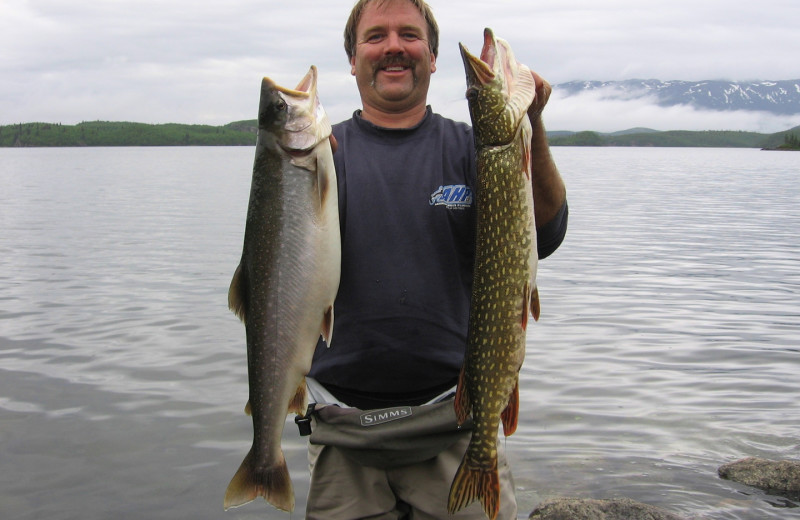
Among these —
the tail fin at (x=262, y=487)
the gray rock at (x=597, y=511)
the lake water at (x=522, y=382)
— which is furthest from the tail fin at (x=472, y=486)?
the lake water at (x=522, y=382)

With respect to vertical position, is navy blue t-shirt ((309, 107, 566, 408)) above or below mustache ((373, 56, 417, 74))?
below

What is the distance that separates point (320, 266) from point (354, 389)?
71 cm

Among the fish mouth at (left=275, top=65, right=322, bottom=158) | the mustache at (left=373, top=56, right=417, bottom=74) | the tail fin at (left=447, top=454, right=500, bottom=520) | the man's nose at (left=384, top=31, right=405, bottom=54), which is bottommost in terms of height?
the tail fin at (left=447, top=454, right=500, bottom=520)

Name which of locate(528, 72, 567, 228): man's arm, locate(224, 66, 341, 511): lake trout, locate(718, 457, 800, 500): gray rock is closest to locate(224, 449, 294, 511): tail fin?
locate(224, 66, 341, 511): lake trout

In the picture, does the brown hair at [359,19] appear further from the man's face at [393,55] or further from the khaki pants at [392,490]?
the khaki pants at [392,490]

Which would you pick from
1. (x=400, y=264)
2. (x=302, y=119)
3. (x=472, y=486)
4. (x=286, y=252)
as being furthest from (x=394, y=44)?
(x=472, y=486)

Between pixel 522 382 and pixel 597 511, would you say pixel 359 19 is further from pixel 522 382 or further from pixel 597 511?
pixel 522 382

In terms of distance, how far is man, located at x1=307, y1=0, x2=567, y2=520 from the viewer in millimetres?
3492

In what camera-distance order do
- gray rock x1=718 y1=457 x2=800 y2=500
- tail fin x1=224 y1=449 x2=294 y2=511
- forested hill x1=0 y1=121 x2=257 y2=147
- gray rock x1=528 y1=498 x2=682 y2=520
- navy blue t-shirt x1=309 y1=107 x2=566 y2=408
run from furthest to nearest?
forested hill x1=0 y1=121 x2=257 y2=147 → gray rock x1=718 y1=457 x2=800 y2=500 → gray rock x1=528 y1=498 x2=682 y2=520 → navy blue t-shirt x1=309 y1=107 x2=566 y2=408 → tail fin x1=224 y1=449 x2=294 y2=511

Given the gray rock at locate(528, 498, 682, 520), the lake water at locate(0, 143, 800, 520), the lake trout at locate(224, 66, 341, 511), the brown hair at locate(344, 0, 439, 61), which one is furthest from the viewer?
the lake water at locate(0, 143, 800, 520)

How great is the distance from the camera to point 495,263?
129 inches

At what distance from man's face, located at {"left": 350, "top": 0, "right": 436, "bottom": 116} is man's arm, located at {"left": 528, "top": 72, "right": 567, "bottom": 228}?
65cm

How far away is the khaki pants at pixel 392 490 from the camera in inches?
142

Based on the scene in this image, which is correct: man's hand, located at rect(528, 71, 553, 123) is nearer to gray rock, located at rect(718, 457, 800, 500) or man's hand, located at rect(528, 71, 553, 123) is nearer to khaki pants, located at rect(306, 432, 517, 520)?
khaki pants, located at rect(306, 432, 517, 520)
